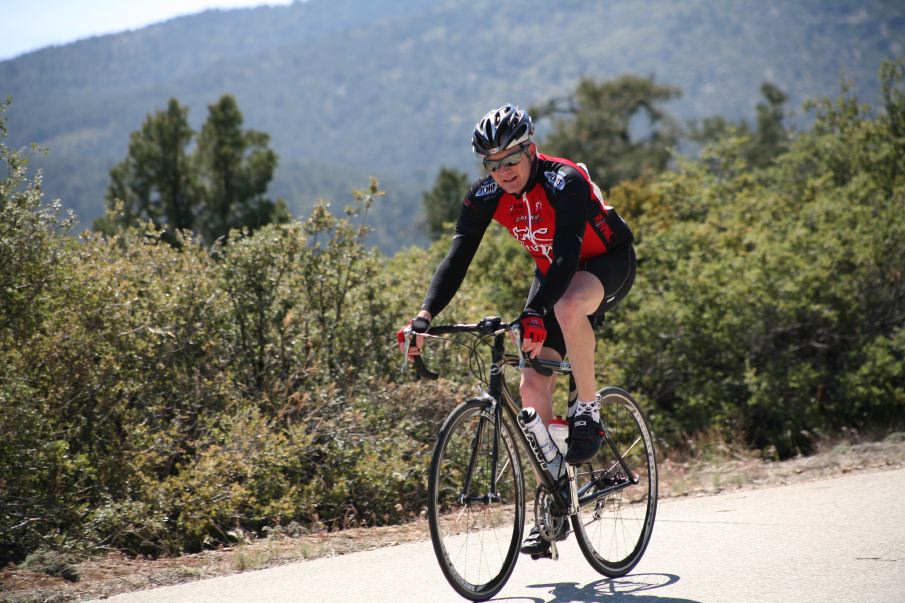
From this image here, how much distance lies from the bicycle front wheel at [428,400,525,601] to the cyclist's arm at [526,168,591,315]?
0.59 meters

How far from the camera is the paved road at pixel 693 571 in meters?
4.61

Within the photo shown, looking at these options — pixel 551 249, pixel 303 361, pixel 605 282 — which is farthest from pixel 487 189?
pixel 303 361

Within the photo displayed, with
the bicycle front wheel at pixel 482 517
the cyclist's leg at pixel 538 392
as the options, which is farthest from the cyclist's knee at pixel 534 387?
the bicycle front wheel at pixel 482 517

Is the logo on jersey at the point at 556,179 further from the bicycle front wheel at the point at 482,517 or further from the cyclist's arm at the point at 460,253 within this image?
the bicycle front wheel at the point at 482,517

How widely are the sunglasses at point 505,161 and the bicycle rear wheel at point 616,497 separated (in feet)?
4.54

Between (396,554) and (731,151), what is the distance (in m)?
19.0

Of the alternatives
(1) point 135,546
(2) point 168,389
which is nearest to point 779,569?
(1) point 135,546

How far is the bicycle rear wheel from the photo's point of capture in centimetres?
505

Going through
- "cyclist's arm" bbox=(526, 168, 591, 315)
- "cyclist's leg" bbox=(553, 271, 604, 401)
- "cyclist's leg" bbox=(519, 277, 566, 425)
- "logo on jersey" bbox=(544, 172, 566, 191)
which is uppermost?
"logo on jersey" bbox=(544, 172, 566, 191)

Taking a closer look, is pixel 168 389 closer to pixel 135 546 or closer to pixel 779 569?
pixel 135 546

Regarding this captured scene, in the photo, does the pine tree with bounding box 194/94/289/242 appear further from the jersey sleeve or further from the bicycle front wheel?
the bicycle front wheel

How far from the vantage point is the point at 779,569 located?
16.0ft

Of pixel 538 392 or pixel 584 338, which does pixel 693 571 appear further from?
pixel 584 338

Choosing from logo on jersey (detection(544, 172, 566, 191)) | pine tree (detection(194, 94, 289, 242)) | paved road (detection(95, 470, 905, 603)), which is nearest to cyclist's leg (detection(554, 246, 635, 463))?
logo on jersey (detection(544, 172, 566, 191))
